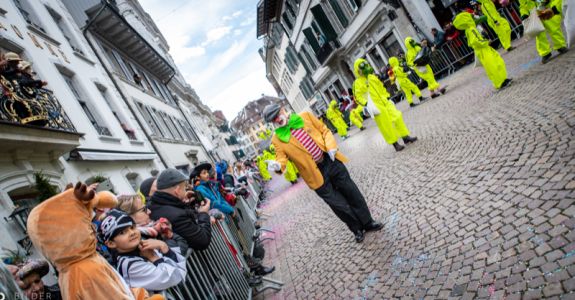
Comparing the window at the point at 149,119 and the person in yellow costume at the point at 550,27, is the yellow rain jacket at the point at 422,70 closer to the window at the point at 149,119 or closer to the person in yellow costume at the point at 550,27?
the person in yellow costume at the point at 550,27

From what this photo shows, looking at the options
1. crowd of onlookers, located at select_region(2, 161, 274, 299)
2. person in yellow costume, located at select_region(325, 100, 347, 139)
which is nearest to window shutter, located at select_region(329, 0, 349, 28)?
person in yellow costume, located at select_region(325, 100, 347, 139)

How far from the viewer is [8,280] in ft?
4.50

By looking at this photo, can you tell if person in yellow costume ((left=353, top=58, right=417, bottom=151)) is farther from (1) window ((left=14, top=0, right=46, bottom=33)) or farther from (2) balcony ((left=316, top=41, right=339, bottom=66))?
(2) balcony ((left=316, top=41, right=339, bottom=66))

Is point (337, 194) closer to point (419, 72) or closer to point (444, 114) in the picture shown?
point (444, 114)

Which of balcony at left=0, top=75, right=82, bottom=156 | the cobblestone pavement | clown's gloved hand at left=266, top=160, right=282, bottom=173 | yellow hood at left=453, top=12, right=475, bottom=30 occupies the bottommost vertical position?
the cobblestone pavement

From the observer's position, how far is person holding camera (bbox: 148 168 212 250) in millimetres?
3236

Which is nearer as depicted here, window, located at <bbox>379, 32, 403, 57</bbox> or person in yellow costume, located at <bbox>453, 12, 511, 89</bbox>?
person in yellow costume, located at <bbox>453, 12, 511, 89</bbox>

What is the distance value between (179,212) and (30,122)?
513 centimetres

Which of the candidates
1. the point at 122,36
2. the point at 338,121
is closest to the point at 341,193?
the point at 338,121

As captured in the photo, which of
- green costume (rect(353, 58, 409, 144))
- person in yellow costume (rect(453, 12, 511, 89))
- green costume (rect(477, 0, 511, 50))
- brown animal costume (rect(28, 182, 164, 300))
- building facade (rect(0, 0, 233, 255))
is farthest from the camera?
green costume (rect(477, 0, 511, 50))

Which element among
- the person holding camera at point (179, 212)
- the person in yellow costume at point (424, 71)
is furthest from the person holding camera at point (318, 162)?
the person in yellow costume at point (424, 71)

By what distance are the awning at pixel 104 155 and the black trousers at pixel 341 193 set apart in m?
6.73

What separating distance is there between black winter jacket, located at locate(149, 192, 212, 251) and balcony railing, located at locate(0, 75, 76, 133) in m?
4.25

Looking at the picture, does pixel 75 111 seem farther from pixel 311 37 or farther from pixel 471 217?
pixel 311 37
